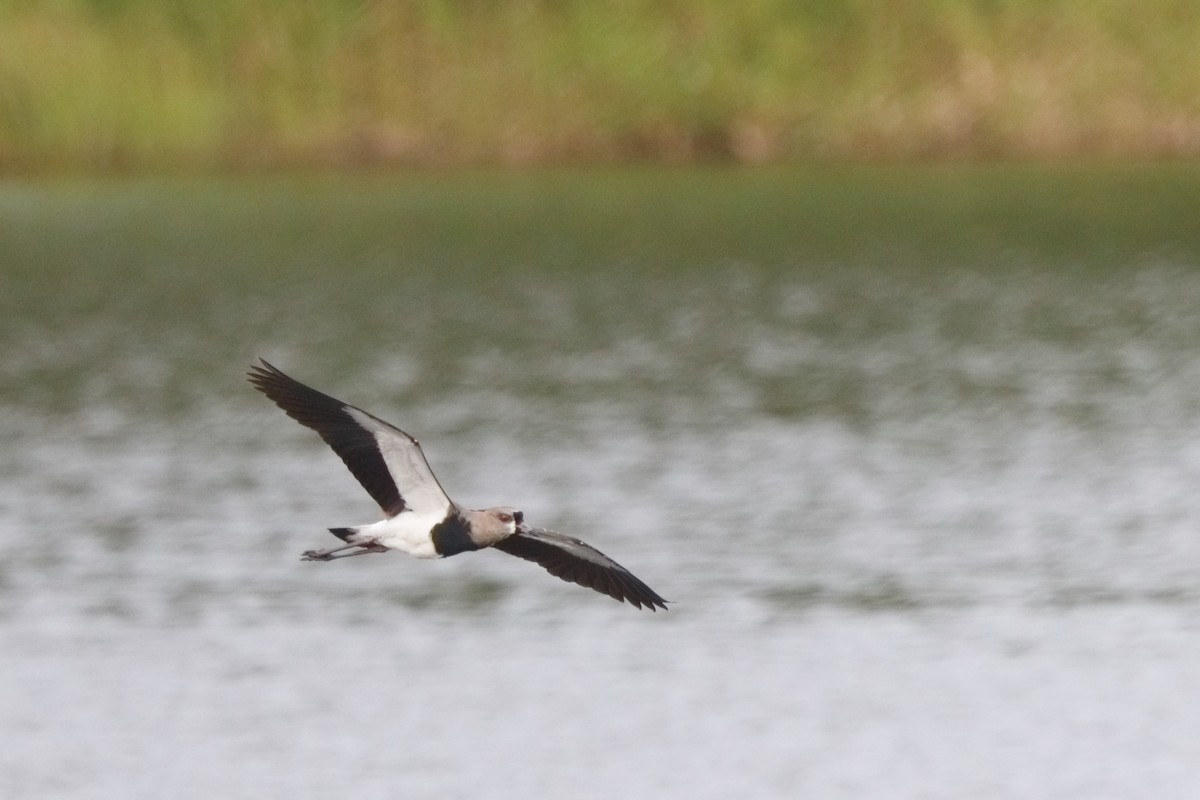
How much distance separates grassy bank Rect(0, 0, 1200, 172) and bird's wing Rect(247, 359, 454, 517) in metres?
42.8

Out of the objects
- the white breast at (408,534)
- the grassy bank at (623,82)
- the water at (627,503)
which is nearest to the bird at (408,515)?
the white breast at (408,534)

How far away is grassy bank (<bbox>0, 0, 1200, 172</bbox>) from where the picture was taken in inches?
2064

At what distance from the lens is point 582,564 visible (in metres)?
10.1

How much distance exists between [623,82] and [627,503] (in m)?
30.7

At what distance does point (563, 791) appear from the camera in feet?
48.8

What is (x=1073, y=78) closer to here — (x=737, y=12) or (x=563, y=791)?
(x=737, y=12)

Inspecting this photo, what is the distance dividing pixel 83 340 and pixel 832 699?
785 inches

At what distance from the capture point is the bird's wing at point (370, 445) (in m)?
9.62

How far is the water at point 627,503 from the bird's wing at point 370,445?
5364 mm

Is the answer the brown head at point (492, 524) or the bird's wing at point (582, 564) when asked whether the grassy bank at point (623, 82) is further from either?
the brown head at point (492, 524)

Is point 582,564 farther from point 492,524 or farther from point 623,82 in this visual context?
point 623,82

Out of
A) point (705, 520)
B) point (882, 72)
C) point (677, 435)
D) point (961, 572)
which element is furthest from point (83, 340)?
point (882, 72)

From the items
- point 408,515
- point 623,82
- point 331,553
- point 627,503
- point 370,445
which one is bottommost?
point 331,553

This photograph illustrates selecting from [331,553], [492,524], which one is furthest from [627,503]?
[331,553]
